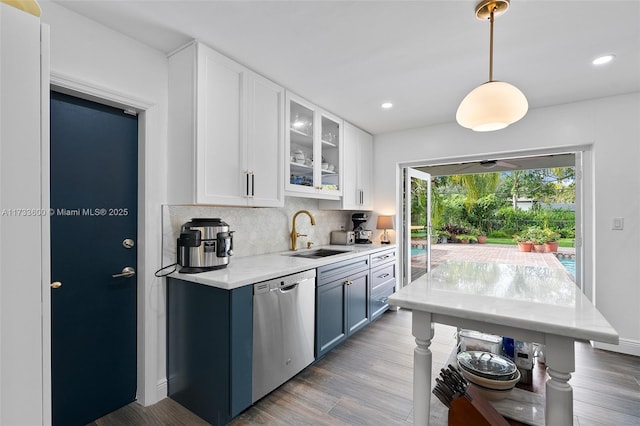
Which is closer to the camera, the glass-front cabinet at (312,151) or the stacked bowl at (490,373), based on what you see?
the stacked bowl at (490,373)

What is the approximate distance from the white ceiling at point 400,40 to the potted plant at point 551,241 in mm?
5702

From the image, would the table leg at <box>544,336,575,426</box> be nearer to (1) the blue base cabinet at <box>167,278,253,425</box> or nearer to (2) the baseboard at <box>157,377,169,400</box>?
(1) the blue base cabinet at <box>167,278,253,425</box>

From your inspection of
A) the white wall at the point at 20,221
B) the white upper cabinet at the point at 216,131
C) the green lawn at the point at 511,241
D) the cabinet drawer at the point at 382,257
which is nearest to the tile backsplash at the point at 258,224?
the white upper cabinet at the point at 216,131

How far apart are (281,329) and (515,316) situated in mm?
1481

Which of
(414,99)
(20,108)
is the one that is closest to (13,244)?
(20,108)

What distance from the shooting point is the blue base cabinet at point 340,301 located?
2559mm

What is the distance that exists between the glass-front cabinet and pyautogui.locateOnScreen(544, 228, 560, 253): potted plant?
22.1ft

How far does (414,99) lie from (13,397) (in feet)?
10.8

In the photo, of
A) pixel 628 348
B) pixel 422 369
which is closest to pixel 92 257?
pixel 422 369

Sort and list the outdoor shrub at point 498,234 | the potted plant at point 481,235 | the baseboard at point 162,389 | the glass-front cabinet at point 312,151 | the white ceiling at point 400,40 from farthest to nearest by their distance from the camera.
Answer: the potted plant at point 481,235 → the outdoor shrub at point 498,234 → the glass-front cabinet at point 312,151 → the baseboard at point 162,389 → the white ceiling at point 400,40

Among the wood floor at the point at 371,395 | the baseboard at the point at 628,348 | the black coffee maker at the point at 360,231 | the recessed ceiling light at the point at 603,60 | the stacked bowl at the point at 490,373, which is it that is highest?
the recessed ceiling light at the point at 603,60

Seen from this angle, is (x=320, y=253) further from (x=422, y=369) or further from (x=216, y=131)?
(x=422, y=369)

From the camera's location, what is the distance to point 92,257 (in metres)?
1.86

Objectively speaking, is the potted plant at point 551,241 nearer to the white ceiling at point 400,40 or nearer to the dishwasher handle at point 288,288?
the white ceiling at point 400,40
